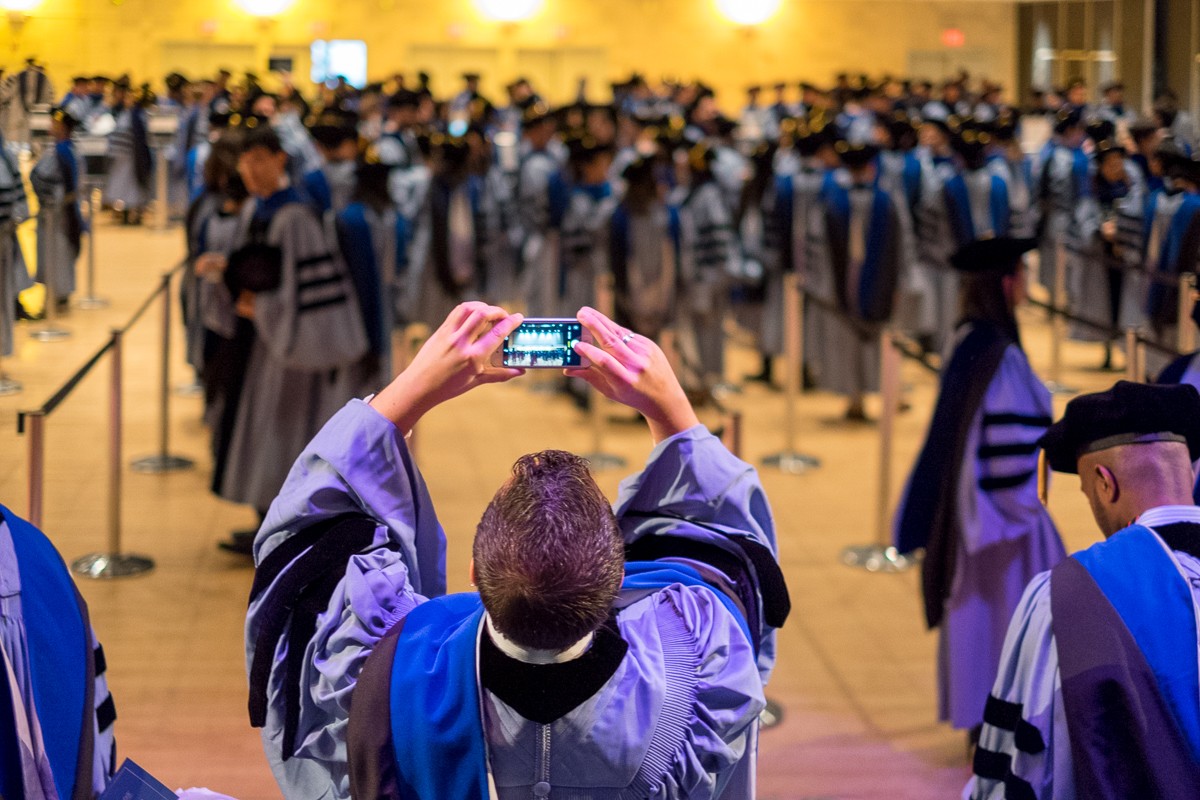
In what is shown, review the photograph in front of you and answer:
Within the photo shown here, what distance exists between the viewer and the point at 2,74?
4.13 metres

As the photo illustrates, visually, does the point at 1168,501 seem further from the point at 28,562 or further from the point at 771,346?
the point at 771,346

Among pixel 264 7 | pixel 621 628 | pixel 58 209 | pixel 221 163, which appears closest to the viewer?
pixel 621 628

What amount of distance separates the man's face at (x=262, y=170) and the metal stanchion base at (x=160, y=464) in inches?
93.3

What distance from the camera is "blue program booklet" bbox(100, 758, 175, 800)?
2.03 metres

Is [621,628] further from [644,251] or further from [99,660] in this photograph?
[644,251]

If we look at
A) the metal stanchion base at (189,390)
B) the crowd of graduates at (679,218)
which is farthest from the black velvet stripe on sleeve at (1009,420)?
the metal stanchion base at (189,390)

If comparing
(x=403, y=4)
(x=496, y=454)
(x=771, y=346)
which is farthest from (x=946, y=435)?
(x=403, y=4)

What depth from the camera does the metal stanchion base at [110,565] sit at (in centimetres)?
654

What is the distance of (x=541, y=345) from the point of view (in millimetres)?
2062

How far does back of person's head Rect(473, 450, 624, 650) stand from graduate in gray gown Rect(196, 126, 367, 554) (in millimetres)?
5107

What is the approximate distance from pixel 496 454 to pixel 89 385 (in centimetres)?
239

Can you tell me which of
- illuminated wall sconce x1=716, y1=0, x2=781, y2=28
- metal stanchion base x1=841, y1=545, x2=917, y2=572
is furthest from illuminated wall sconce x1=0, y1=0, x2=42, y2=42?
illuminated wall sconce x1=716, y1=0, x2=781, y2=28

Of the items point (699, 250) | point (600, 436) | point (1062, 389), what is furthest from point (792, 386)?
point (1062, 389)

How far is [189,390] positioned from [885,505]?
17.7ft
